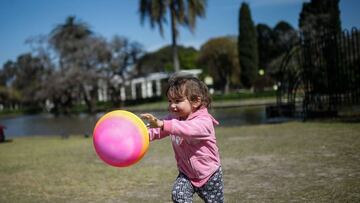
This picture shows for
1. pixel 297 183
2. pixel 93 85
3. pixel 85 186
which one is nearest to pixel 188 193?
pixel 297 183

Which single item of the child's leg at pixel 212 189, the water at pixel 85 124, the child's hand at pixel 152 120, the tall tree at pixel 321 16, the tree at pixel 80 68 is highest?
the tall tree at pixel 321 16

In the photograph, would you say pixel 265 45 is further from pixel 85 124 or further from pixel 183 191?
pixel 183 191

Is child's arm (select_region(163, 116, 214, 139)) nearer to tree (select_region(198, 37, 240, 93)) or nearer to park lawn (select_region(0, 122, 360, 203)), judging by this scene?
park lawn (select_region(0, 122, 360, 203))

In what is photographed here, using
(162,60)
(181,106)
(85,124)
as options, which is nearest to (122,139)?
(181,106)

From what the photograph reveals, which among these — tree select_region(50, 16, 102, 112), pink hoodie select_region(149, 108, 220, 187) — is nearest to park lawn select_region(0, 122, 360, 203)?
pink hoodie select_region(149, 108, 220, 187)

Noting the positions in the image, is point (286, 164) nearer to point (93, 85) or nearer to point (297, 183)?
point (297, 183)

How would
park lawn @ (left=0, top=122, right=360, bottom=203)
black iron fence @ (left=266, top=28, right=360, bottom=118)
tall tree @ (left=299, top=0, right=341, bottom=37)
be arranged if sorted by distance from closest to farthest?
park lawn @ (left=0, top=122, right=360, bottom=203) < black iron fence @ (left=266, top=28, right=360, bottom=118) < tall tree @ (left=299, top=0, right=341, bottom=37)

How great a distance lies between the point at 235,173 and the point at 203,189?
3.31 metres

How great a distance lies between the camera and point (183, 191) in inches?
135

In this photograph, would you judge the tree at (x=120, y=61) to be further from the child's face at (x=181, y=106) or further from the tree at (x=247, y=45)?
the child's face at (x=181, y=106)

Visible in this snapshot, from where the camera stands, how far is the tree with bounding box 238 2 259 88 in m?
58.6

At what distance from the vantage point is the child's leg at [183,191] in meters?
3.42

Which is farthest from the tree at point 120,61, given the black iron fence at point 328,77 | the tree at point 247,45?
the black iron fence at point 328,77

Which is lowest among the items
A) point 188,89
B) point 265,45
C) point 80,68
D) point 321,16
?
point 188,89
